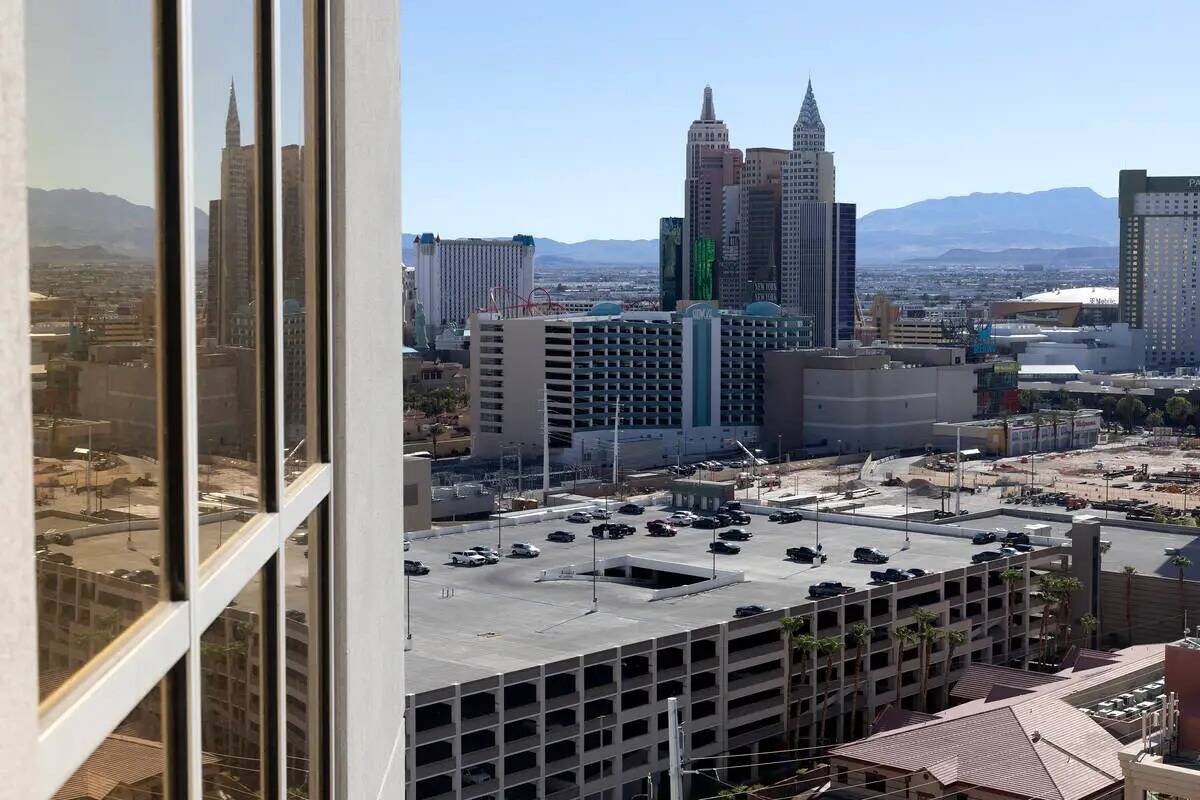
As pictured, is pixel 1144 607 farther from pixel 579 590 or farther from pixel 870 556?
pixel 579 590

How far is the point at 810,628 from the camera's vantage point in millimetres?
17719

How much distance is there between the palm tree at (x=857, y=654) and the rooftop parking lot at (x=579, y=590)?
2.50ft

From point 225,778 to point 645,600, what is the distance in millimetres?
17479

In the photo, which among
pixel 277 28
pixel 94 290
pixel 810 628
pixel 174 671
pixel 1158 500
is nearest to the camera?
pixel 94 290

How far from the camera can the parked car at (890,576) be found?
1944 centimetres

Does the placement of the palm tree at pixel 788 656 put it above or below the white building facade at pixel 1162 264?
below

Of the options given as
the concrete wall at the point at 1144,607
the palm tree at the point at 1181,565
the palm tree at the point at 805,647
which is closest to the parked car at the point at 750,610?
the palm tree at the point at 805,647

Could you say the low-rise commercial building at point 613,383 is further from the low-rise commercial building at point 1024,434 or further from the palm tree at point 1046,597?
the palm tree at point 1046,597

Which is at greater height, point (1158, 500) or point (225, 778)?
point (225, 778)

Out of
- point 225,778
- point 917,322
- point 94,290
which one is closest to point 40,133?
point 94,290

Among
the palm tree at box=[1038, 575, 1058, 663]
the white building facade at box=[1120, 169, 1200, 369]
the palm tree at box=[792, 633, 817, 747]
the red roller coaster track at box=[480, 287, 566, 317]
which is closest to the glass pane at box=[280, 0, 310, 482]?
the palm tree at box=[792, 633, 817, 747]

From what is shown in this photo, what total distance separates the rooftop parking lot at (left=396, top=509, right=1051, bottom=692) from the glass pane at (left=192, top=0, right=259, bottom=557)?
42.6ft

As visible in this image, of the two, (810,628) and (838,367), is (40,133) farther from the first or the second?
(838,367)

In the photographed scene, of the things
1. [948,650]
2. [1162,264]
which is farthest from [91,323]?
[1162,264]
